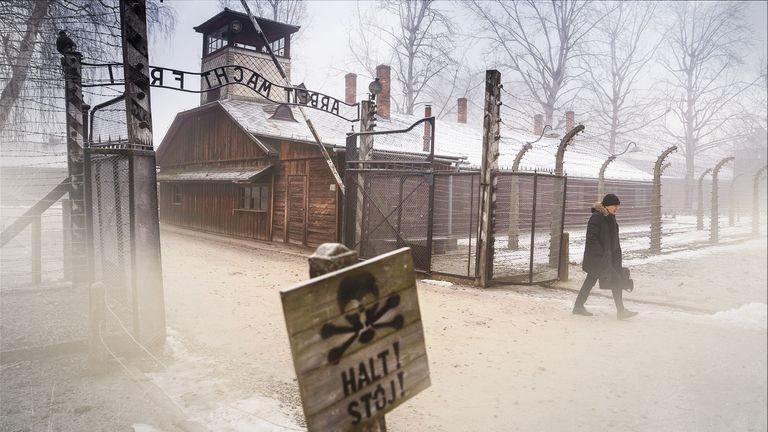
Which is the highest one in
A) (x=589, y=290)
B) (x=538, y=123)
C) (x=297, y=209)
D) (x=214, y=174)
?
(x=538, y=123)

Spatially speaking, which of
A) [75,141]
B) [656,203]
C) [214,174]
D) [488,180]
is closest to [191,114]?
[214,174]

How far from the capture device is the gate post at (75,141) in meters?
7.68

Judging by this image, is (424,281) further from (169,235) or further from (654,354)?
(169,235)

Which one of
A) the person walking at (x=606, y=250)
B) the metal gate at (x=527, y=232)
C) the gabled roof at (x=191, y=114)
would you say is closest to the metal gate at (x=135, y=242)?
the person walking at (x=606, y=250)

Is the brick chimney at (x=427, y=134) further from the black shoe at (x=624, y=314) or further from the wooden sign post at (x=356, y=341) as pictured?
the wooden sign post at (x=356, y=341)

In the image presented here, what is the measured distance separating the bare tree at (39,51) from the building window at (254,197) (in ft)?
23.2

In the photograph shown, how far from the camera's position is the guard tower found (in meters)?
19.5

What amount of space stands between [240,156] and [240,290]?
1044cm

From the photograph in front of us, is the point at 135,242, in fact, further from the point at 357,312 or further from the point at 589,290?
the point at 589,290

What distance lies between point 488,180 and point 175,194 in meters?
18.9

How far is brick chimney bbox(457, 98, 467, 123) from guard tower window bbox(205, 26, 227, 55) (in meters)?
13.7

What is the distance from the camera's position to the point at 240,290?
8625mm

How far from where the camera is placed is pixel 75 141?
8.13m

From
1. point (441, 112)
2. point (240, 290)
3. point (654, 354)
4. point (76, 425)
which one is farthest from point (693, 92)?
point (76, 425)
